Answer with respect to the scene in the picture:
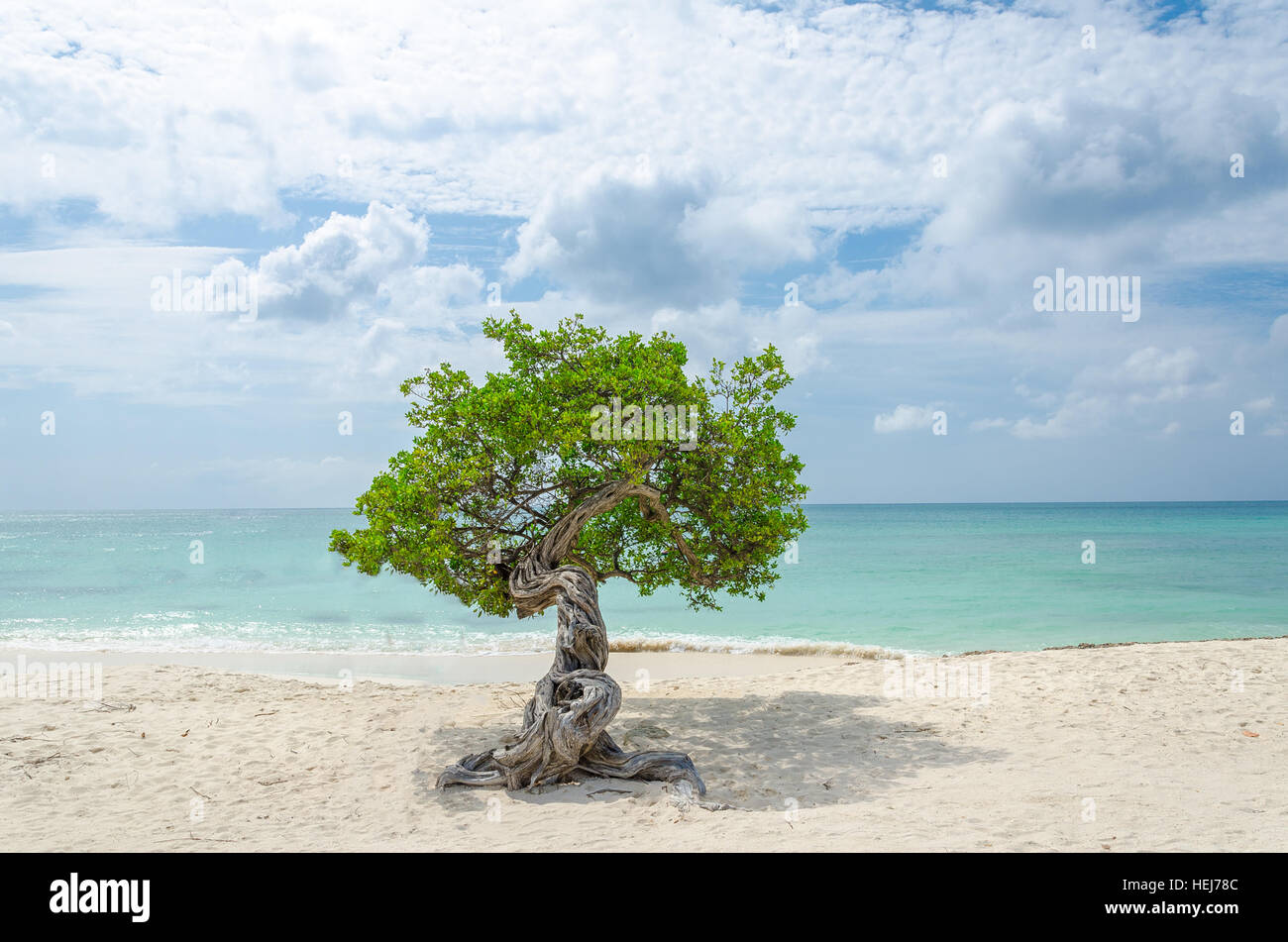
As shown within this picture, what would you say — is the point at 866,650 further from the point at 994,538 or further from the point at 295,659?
the point at 994,538

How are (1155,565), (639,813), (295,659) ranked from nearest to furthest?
Answer: 1. (639,813)
2. (295,659)
3. (1155,565)

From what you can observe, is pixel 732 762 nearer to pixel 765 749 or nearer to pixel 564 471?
pixel 765 749

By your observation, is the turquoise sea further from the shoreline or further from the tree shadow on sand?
the tree shadow on sand

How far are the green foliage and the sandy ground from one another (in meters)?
2.62

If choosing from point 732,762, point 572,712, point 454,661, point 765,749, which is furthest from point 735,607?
point 572,712

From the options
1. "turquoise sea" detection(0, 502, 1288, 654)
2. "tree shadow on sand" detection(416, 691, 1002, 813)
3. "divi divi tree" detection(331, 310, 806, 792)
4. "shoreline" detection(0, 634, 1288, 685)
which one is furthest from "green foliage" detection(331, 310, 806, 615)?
"turquoise sea" detection(0, 502, 1288, 654)

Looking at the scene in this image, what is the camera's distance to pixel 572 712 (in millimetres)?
8555

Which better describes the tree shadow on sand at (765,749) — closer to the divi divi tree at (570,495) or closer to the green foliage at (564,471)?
the divi divi tree at (570,495)

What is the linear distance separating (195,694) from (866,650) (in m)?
14.2

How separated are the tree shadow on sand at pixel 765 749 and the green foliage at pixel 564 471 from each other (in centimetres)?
217

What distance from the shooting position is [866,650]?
1848cm

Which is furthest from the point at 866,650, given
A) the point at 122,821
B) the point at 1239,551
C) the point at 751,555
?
the point at 1239,551

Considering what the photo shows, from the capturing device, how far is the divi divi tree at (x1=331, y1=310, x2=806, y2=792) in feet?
29.4

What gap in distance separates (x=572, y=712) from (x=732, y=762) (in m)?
2.60
